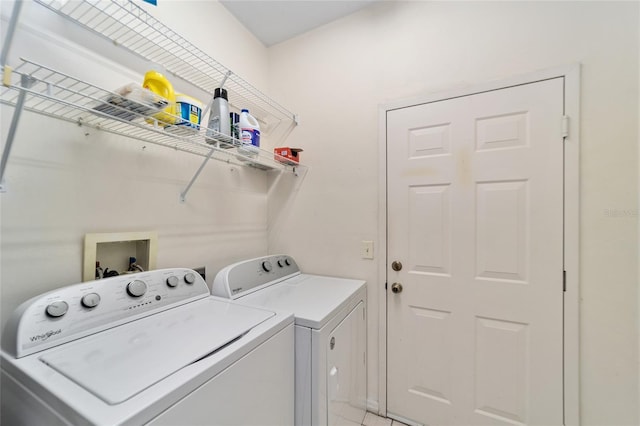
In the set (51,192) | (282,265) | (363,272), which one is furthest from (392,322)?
(51,192)

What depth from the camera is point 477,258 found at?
60.9 inches

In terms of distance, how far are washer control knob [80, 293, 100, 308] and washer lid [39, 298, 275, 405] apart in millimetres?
107

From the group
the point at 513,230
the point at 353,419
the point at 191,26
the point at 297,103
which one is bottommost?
the point at 353,419

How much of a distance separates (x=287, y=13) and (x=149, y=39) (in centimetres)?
104

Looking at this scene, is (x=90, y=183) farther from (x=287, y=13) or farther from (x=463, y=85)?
(x=463, y=85)

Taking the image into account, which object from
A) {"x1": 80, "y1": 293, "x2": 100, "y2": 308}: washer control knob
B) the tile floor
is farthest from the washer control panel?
the tile floor

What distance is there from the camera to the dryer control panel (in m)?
0.80

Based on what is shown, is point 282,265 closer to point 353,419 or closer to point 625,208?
point 353,419

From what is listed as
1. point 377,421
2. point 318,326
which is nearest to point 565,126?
point 318,326

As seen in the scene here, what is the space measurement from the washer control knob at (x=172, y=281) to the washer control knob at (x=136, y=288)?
109 millimetres

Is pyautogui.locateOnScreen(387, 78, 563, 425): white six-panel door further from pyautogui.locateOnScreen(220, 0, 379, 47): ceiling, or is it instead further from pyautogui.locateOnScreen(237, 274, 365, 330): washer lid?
pyautogui.locateOnScreen(220, 0, 379, 47): ceiling

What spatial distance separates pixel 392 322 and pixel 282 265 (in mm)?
844

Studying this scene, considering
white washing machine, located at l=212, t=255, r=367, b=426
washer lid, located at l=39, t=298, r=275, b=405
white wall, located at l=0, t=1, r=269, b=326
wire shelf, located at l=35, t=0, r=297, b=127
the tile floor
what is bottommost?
the tile floor

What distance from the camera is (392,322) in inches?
69.4
